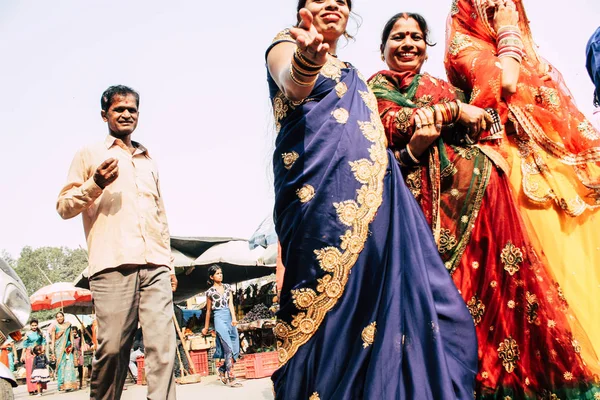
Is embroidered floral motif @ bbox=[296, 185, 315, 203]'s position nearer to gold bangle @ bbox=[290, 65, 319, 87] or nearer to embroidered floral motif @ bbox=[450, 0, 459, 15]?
gold bangle @ bbox=[290, 65, 319, 87]

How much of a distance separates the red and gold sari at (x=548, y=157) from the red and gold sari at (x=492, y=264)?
0.24m

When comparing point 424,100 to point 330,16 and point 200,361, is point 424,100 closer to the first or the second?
point 330,16

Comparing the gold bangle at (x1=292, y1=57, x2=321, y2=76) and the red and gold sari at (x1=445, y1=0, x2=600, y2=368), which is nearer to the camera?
the gold bangle at (x1=292, y1=57, x2=321, y2=76)

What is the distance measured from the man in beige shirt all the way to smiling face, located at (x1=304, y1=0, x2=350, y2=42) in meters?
1.52

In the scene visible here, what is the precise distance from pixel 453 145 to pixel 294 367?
1446 mm

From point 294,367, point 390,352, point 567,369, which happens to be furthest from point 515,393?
point 294,367

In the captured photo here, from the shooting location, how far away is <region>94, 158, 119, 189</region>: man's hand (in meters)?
3.33

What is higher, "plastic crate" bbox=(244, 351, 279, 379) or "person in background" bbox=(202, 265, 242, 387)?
"person in background" bbox=(202, 265, 242, 387)

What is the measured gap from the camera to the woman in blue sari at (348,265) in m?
2.05

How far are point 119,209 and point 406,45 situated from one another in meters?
2.02

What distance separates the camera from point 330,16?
268 cm

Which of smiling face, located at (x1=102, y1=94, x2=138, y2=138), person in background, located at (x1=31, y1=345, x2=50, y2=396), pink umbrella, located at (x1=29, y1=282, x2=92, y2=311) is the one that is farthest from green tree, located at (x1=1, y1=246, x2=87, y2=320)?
smiling face, located at (x1=102, y1=94, x2=138, y2=138)

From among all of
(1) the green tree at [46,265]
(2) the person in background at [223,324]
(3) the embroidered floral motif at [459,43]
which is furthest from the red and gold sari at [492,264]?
(1) the green tree at [46,265]

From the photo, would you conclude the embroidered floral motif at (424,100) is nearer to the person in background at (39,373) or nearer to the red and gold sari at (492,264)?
the red and gold sari at (492,264)
